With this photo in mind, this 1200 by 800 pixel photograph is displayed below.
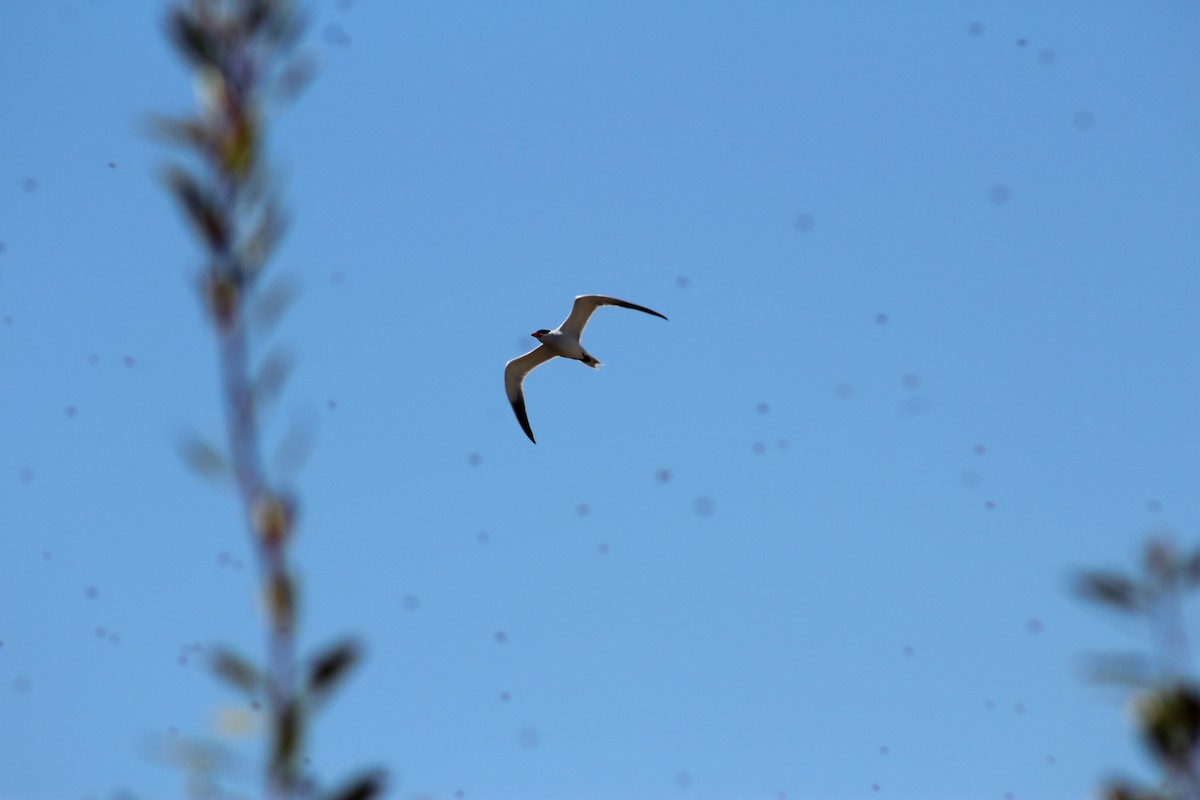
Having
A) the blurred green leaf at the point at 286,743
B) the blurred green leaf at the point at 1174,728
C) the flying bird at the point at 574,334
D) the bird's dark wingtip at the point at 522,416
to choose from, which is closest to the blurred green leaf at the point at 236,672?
the blurred green leaf at the point at 286,743

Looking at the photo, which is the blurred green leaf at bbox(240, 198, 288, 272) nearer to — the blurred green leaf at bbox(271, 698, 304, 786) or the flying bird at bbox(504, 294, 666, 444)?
the blurred green leaf at bbox(271, 698, 304, 786)

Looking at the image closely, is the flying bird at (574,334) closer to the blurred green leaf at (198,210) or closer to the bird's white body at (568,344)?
the bird's white body at (568,344)

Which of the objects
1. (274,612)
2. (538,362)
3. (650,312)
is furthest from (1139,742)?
(538,362)

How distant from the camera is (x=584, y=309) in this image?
2422cm

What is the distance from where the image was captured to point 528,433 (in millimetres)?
27047

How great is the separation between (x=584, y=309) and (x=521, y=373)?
2.77 metres

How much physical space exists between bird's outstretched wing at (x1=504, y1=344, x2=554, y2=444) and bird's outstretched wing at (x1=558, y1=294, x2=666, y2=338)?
87 cm

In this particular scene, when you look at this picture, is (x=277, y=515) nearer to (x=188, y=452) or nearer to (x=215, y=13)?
(x=188, y=452)

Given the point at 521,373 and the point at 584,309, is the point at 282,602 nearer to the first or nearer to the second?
the point at 584,309

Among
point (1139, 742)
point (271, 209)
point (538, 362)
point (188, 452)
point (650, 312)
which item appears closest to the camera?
point (1139, 742)

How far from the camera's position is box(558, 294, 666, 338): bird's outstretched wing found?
24.0 m

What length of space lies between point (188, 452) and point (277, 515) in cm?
35

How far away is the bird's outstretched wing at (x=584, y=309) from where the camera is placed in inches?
947

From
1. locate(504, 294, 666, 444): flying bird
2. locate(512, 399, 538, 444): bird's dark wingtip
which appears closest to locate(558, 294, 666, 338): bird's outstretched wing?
locate(504, 294, 666, 444): flying bird
